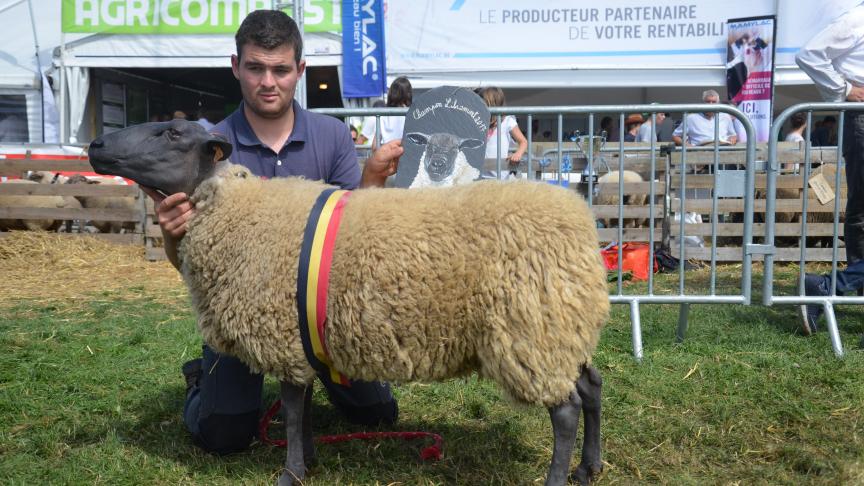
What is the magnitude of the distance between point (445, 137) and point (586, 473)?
5.75ft

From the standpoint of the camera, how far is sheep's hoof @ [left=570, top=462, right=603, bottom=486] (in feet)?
9.23

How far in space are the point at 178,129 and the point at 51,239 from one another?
697 cm

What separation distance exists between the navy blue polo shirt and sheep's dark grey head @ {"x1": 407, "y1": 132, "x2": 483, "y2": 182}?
38 cm

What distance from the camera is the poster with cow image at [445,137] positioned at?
11.6 ft

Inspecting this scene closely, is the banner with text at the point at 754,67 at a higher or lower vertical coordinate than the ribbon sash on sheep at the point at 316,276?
higher

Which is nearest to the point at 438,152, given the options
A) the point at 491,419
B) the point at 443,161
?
the point at 443,161

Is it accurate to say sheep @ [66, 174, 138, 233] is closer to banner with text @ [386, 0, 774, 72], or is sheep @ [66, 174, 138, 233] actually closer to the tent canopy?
the tent canopy

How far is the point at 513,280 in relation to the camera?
2.44 meters

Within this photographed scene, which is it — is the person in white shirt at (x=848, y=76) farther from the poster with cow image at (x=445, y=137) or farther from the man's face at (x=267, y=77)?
the man's face at (x=267, y=77)

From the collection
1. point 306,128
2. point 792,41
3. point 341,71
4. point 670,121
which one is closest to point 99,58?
point 341,71

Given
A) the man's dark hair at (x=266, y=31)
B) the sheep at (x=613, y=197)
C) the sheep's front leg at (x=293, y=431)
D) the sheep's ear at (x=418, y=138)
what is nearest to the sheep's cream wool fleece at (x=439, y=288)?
the sheep's front leg at (x=293, y=431)

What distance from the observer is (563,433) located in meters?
2.57

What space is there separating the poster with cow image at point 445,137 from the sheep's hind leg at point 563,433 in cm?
138

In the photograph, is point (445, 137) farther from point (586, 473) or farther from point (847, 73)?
point (847, 73)
